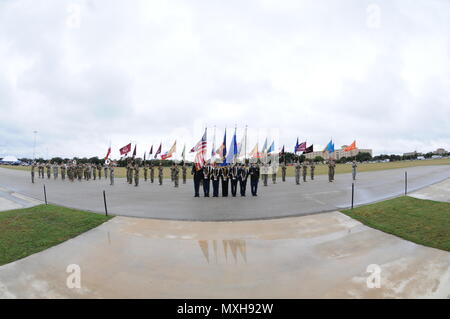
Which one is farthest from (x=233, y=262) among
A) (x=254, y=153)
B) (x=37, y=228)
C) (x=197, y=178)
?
(x=254, y=153)

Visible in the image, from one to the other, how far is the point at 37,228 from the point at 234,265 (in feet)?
21.2

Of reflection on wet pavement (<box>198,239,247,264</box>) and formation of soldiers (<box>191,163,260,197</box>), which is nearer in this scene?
reflection on wet pavement (<box>198,239,247,264</box>)

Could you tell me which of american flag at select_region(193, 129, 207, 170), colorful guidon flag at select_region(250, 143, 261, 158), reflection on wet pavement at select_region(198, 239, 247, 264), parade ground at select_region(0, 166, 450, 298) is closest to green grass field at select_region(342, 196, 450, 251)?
parade ground at select_region(0, 166, 450, 298)

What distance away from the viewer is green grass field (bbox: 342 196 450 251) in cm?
583

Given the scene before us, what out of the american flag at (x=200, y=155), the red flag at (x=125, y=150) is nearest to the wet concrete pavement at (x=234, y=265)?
the american flag at (x=200, y=155)

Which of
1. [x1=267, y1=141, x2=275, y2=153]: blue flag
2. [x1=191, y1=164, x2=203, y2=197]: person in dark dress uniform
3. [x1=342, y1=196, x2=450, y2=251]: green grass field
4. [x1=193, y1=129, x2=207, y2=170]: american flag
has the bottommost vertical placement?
[x1=342, y1=196, x2=450, y2=251]: green grass field

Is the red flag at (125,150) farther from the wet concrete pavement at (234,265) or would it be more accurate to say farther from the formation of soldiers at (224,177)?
the wet concrete pavement at (234,265)

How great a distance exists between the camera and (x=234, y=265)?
4703 millimetres

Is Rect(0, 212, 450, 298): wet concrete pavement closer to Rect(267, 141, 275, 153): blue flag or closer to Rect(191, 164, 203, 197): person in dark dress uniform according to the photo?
Rect(191, 164, 203, 197): person in dark dress uniform

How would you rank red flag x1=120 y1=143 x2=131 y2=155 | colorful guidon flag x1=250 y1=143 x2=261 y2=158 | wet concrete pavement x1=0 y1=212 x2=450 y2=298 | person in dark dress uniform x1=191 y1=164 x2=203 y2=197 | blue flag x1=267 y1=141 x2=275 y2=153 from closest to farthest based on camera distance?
wet concrete pavement x1=0 y1=212 x2=450 y2=298 → person in dark dress uniform x1=191 y1=164 x2=203 y2=197 → colorful guidon flag x1=250 y1=143 x2=261 y2=158 → blue flag x1=267 y1=141 x2=275 y2=153 → red flag x1=120 y1=143 x2=131 y2=155

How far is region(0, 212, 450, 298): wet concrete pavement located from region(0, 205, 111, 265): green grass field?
41cm

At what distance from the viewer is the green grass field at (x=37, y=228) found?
5579mm

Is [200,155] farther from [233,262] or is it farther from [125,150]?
[125,150]
